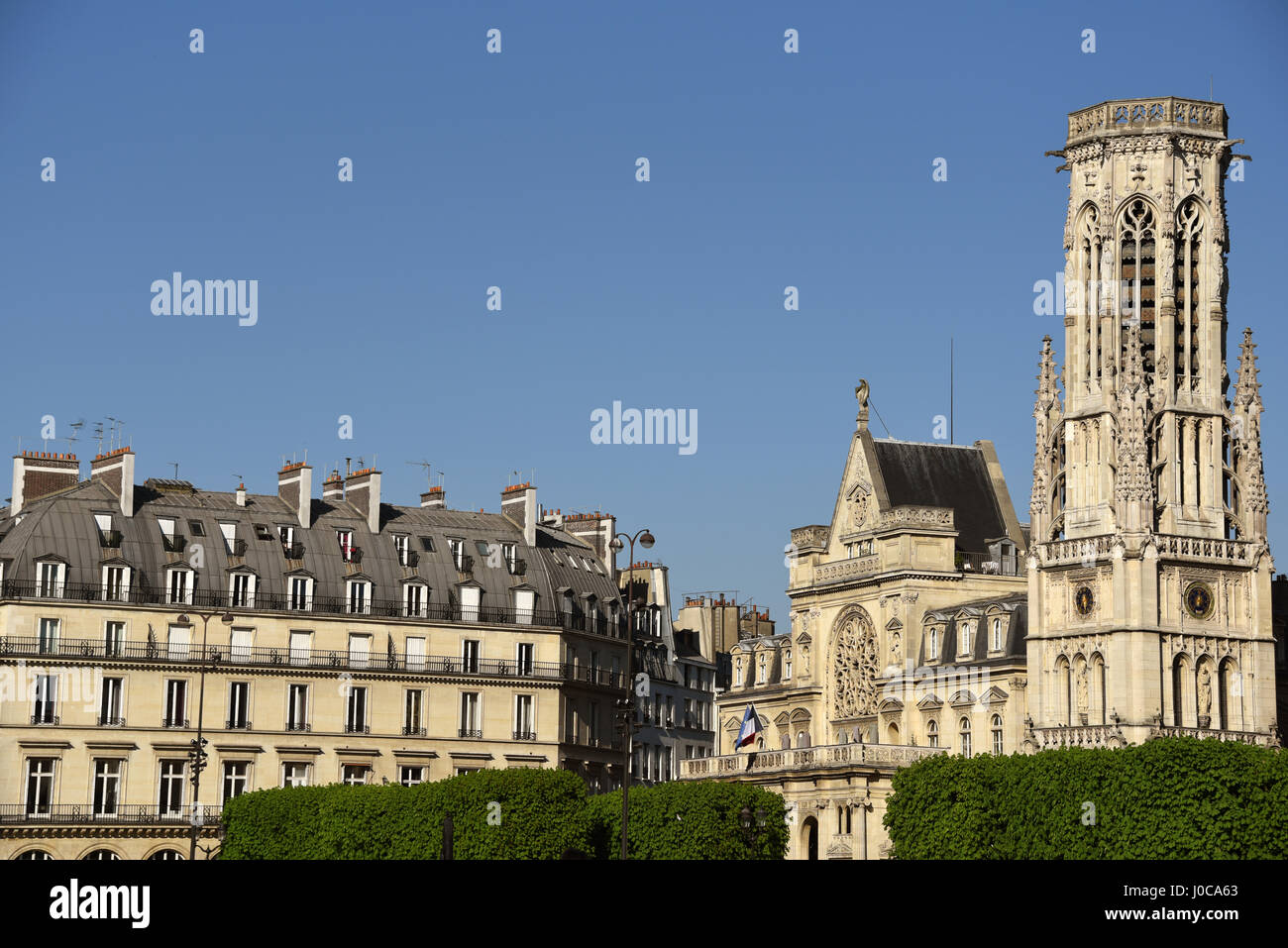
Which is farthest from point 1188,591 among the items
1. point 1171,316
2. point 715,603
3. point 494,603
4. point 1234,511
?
point 715,603

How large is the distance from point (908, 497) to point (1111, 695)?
18.1 m

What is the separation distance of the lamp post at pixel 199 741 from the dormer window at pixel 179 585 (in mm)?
761

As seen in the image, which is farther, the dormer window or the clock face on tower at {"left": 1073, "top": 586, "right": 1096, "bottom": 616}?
the dormer window

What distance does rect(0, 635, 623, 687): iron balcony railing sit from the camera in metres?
92.9

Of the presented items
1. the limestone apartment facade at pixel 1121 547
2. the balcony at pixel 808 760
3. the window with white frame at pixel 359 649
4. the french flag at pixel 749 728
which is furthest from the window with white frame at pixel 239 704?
the limestone apartment facade at pixel 1121 547

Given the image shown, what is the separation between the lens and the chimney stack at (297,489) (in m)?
101

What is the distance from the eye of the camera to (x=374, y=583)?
3944 inches

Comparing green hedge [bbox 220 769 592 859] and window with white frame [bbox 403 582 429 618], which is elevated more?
window with white frame [bbox 403 582 429 618]

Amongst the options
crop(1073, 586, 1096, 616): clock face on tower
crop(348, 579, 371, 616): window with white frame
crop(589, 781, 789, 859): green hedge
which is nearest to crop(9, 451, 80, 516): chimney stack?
crop(348, 579, 371, 616): window with white frame

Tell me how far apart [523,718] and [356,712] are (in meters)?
7.46

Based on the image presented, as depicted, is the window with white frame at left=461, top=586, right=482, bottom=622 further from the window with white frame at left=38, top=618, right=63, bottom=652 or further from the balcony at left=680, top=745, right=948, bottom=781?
the window with white frame at left=38, top=618, right=63, bottom=652

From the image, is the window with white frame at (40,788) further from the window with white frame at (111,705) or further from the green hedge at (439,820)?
the green hedge at (439,820)

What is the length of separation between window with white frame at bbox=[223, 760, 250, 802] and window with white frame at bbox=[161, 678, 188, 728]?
251 centimetres
